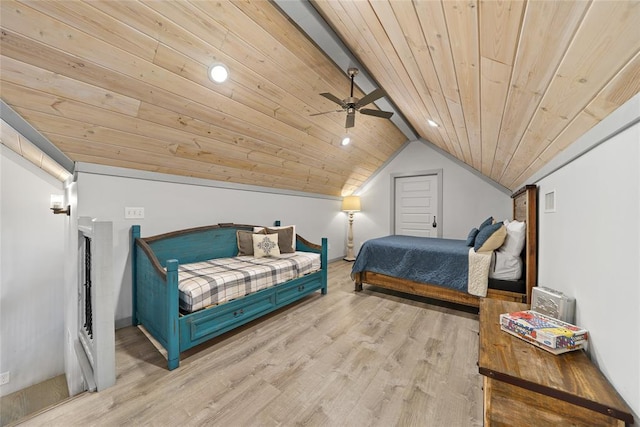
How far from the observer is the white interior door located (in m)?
5.21

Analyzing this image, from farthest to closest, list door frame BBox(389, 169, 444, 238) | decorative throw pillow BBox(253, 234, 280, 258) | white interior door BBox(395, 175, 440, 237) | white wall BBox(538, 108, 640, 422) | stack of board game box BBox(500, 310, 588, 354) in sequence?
white interior door BBox(395, 175, 440, 237)
door frame BBox(389, 169, 444, 238)
decorative throw pillow BBox(253, 234, 280, 258)
stack of board game box BBox(500, 310, 588, 354)
white wall BBox(538, 108, 640, 422)

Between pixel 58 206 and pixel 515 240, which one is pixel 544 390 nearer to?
pixel 515 240

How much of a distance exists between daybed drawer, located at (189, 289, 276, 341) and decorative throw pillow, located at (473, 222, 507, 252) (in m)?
2.38

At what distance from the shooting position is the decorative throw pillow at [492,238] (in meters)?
2.65

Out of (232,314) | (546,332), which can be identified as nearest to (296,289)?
(232,314)

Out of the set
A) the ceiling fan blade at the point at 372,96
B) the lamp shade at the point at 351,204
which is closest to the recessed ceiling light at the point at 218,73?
the ceiling fan blade at the point at 372,96

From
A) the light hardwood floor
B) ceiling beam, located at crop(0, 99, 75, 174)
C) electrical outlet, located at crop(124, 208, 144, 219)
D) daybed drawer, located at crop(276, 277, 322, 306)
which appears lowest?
the light hardwood floor

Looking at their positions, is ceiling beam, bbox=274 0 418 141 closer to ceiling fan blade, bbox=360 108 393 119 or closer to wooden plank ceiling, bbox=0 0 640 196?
wooden plank ceiling, bbox=0 0 640 196

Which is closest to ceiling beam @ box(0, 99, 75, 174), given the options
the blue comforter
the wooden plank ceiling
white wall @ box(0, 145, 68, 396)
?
the wooden plank ceiling

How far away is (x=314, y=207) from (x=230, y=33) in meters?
3.56

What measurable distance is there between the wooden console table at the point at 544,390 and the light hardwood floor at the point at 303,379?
0.59m

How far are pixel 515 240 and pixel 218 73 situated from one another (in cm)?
318

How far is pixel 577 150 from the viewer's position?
1.29 m

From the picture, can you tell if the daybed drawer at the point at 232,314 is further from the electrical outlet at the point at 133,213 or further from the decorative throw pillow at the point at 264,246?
the electrical outlet at the point at 133,213
